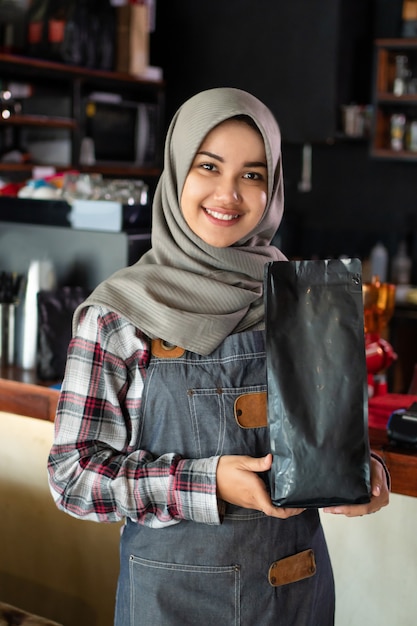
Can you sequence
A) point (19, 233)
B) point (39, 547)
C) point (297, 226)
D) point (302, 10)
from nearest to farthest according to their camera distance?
point (39, 547) → point (19, 233) → point (302, 10) → point (297, 226)

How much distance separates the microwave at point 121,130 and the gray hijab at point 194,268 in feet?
13.8

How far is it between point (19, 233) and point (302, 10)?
320cm

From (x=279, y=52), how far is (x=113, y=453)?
176 inches

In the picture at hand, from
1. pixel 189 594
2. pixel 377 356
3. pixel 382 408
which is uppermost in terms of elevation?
pixel 377 356

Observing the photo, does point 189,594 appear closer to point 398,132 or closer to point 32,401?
point 32,401

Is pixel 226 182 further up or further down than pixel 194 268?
further up

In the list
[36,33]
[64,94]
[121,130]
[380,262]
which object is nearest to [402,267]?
[380,262]

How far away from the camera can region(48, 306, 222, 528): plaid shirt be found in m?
1.28

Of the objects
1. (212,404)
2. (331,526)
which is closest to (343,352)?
(212,404)

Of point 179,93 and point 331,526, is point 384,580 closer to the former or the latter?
point 331,526

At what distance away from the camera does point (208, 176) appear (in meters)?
1.35

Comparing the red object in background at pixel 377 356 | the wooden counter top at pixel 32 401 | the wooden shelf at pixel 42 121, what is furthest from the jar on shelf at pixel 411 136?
the wooden counter top at pixel 32 401

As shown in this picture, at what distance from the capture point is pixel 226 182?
1.34 metres

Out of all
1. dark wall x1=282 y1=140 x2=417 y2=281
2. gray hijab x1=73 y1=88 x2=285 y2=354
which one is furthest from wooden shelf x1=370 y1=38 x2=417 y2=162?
gray hijab x1=73 y1=88 x2=285 y2=354
